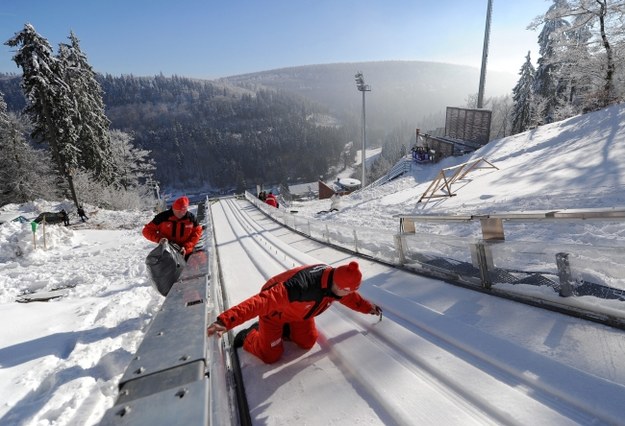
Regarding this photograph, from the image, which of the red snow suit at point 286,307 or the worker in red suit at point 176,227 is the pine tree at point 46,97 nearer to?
the worker in red suit at point 176,227

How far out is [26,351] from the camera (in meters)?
4.16

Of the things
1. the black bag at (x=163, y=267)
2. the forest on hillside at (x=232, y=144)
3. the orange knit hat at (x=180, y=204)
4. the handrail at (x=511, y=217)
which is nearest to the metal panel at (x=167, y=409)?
the black bag at (x=163, y=267)

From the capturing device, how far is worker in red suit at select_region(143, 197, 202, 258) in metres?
5.04

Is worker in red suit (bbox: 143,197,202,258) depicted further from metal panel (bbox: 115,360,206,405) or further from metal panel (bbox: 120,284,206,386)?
metal panel (bbox: 115,360,206,405)

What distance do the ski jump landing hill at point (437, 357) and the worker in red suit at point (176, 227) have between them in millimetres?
639

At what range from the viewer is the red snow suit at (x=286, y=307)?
2.90 meters

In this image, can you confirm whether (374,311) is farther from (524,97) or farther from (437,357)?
(524,97)

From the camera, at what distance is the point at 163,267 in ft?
14.3

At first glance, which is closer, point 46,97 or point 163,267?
point 163,267

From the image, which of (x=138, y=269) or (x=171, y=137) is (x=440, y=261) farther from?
(x=171, y=137)

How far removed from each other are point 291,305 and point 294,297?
10 centimetres

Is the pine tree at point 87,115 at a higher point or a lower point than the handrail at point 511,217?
higher

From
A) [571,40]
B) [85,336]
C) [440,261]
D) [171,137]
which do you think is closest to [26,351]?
[85,336]

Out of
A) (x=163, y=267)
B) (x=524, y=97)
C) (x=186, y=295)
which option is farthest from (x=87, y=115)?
(x=524, y=97)
